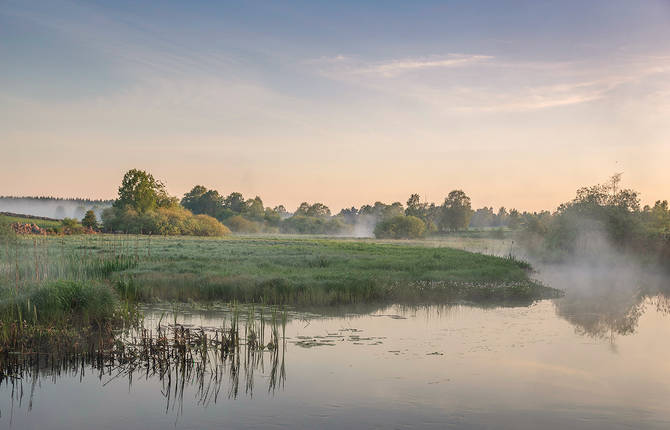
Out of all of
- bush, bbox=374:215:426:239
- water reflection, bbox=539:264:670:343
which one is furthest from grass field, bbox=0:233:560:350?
bush, bbox=374:215:426:239

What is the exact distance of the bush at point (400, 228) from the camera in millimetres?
86375

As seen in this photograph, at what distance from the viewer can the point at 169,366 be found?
10391 mm

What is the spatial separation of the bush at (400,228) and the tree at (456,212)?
30.0 metres

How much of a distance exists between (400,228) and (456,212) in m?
34.9

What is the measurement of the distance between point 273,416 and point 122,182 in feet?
240

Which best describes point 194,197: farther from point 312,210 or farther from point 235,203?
point 312,210

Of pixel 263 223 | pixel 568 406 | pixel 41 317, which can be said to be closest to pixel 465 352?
pixel 568 406

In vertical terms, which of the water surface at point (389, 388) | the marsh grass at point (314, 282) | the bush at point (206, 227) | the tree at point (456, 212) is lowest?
the water surface at point (389, 388)

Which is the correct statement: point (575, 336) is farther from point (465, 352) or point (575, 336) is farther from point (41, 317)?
point (41, 317)

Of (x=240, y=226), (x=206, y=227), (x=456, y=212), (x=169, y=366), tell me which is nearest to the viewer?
(x=169, y=366)

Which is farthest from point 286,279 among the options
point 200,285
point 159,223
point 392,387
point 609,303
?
point 159,223

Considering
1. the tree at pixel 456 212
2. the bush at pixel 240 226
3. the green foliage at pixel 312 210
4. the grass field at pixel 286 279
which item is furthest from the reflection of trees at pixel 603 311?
the green foliage at pixel 312 210

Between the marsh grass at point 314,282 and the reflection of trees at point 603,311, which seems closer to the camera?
the reflection of trees at point 603,311

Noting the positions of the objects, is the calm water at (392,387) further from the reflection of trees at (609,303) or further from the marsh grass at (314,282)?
the marsh grass at (314,282)
